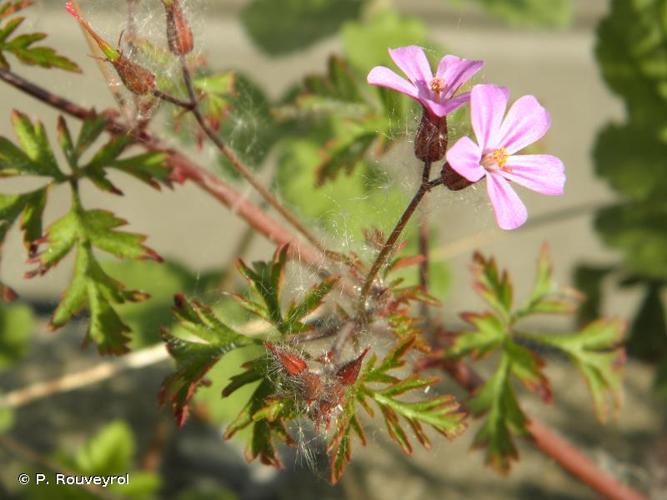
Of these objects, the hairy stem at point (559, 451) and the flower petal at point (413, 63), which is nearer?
the flower petal at point (413, 63)

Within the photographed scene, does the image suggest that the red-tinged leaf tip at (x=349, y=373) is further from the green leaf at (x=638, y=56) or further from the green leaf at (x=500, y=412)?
the green leaf at (x=638, y=56)

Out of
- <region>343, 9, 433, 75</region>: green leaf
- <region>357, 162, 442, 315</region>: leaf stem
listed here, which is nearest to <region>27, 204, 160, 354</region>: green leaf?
<region>357, 162, 442, 315</region>: leaf stem

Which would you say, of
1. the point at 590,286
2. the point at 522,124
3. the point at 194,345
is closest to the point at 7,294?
the point at 194,345

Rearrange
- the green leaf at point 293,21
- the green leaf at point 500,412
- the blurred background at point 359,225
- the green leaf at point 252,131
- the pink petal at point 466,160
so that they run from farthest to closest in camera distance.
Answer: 1. the green leaf at point 293,21
2. the blurred background at point 359,225
3. the green leaf at point 252,131
4. the green leaf at point 500,412
5. the pink petal at point 466,160

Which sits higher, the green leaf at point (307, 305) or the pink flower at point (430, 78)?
the pink flower at point (430, 78)

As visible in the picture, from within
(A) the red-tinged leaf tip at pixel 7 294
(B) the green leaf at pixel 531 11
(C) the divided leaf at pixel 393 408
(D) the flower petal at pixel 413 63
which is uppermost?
(B) the green leaf at pixel 531 11

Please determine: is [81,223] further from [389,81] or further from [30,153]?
[389,81]

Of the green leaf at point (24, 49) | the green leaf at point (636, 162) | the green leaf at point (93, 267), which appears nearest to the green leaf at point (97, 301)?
the green leaf at point (93, 267)

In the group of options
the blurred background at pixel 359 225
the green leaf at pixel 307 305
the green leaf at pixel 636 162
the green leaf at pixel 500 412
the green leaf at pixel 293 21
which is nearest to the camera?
the green leaf at pixel 307 305
